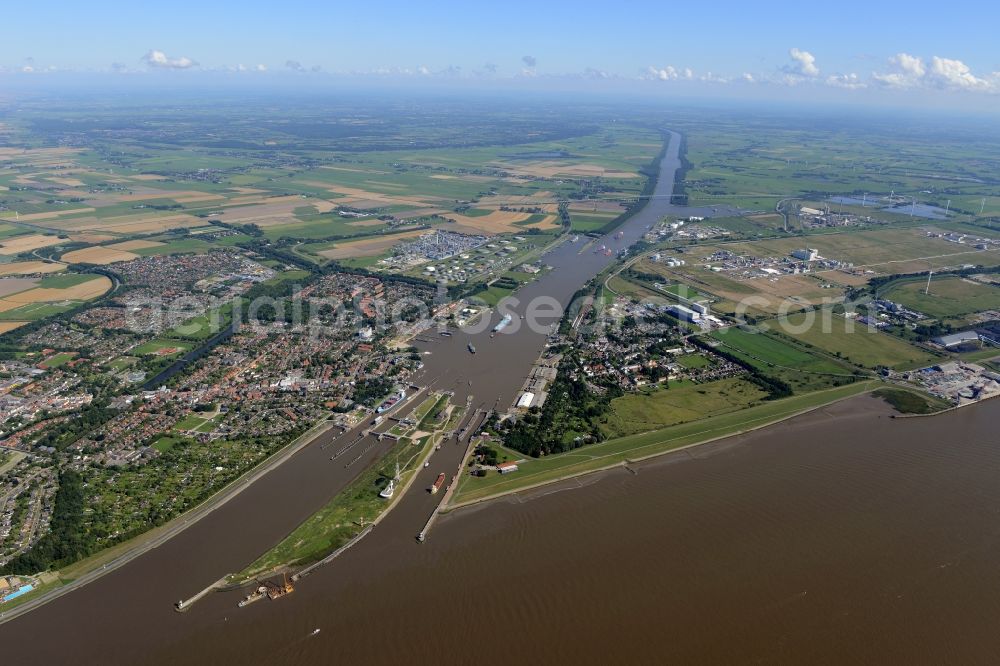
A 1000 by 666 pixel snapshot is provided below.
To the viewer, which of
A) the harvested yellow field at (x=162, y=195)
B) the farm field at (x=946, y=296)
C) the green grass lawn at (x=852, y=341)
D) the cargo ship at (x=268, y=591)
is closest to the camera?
the cargo ship at (x=268, y=591)

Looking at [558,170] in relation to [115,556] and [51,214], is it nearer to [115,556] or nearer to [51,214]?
[51,214]

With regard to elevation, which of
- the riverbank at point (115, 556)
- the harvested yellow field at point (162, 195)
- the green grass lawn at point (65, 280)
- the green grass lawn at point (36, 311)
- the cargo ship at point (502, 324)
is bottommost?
the riverbank at point (115, 556)

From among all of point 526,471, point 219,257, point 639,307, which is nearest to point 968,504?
point 526,471

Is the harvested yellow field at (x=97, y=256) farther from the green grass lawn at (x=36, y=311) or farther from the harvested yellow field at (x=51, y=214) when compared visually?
the harvested yellow field at (x=51, y=214)

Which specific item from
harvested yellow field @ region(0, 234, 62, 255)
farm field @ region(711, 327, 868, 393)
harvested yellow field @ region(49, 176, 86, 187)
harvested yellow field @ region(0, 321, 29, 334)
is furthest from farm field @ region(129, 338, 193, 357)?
harvested yellow field @ region(49, 176, 86, 187)

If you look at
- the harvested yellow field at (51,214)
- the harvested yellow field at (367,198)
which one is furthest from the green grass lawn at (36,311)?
the harvested yellow field at (367,198)

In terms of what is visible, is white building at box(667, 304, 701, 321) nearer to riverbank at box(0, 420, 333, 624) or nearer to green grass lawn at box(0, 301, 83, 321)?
riverbank at box(0, 420, 333, 624)
